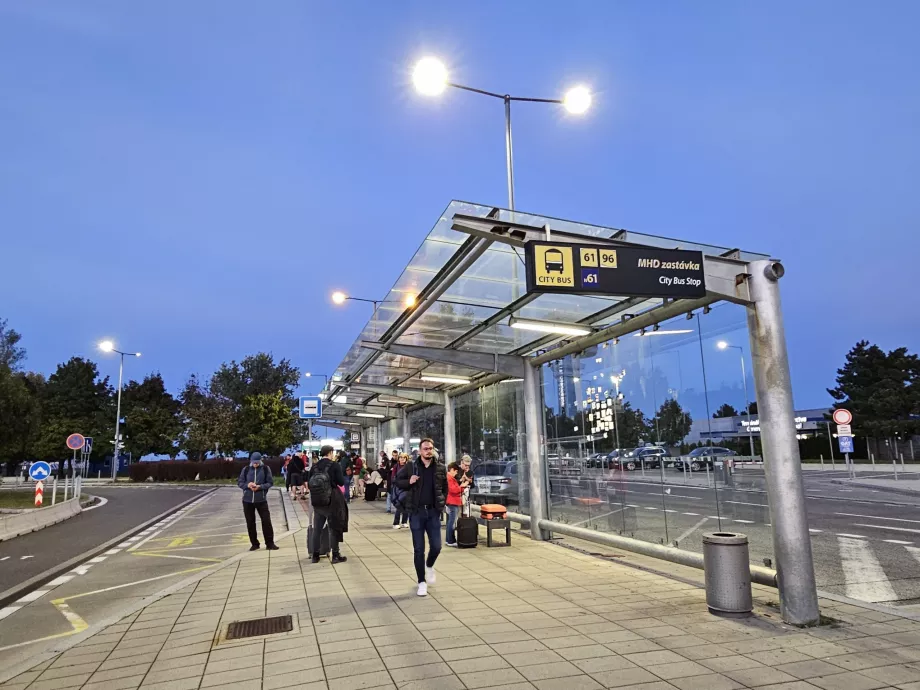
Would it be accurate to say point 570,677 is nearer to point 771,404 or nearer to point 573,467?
point 771,404

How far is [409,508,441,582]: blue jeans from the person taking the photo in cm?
694

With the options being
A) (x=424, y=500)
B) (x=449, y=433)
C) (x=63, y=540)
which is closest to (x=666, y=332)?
(x=424, y=500)

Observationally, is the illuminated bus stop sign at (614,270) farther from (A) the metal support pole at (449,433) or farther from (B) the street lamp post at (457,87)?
(A) the metal support pole at (449,433)

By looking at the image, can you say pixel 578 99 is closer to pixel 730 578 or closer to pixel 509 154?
pixel 509 154

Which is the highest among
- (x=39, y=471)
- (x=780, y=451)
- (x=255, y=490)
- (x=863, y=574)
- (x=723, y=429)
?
(x=723, y=429)

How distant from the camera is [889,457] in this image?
1880 inches

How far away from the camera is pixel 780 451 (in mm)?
5762

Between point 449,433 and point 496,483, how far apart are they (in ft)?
10.1

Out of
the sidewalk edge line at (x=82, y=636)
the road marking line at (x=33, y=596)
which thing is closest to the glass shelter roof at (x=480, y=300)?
the sidewalk edge line at (x=82, y=636)

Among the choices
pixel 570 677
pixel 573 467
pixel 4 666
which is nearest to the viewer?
pixel 570 677

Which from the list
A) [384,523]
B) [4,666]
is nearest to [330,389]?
[384,523]

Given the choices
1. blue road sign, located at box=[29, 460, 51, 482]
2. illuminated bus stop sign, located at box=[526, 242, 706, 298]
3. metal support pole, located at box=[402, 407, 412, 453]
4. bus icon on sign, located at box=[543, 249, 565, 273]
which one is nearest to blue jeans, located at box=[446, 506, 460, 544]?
illuminated bus stop sign, located at box=[526, 242, 706, 298]

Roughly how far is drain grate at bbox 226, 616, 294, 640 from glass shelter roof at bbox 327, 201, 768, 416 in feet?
13.5

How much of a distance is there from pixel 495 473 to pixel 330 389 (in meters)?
8.49
